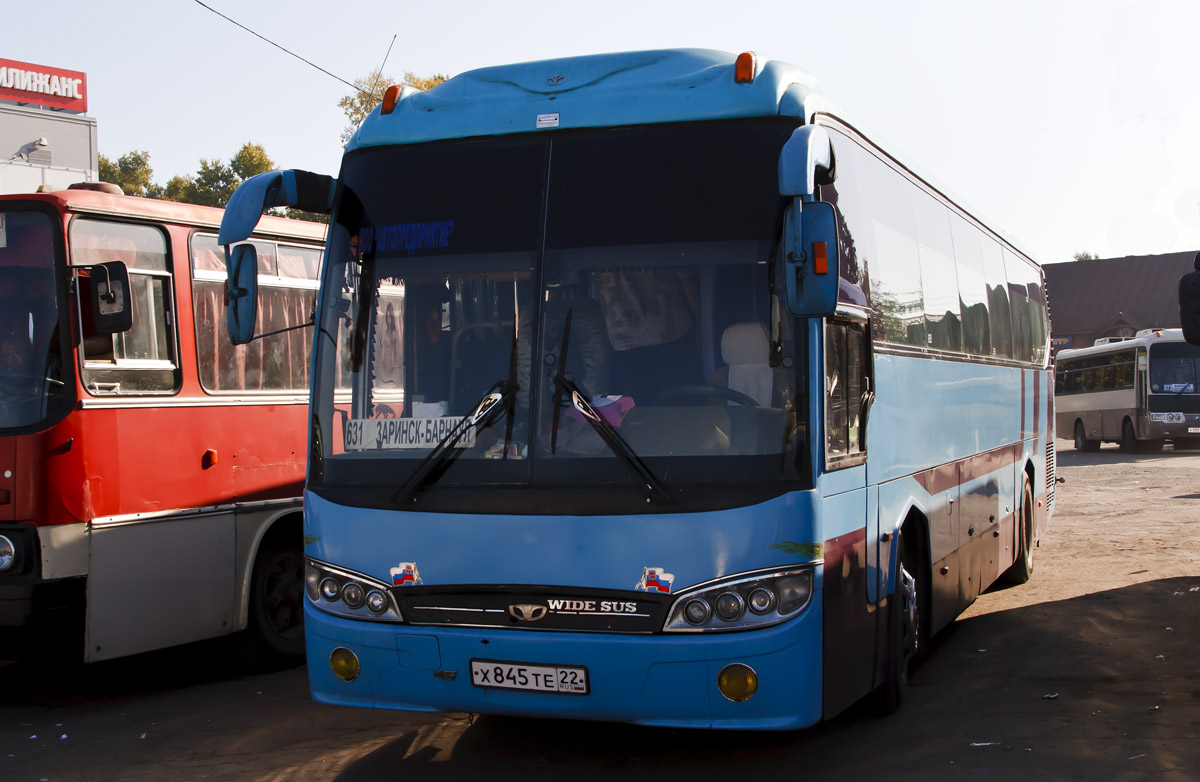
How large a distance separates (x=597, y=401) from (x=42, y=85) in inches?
2339

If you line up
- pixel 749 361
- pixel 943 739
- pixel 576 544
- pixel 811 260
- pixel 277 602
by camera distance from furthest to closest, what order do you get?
1. pixel 277 602
2. pixel 943 739
3. pixel 749 361
4. pixel 576 544
5. pixel 811 260

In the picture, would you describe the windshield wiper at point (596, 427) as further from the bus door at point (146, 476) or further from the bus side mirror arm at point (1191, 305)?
the bus side mirror arm at point (1191, 305)

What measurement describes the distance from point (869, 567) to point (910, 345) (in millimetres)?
1682

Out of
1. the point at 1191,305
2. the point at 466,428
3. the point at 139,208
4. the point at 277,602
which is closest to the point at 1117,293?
the point at 1191,305

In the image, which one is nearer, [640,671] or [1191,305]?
[640,671]

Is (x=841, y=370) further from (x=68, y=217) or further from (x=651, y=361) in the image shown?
(x=68, y=217)

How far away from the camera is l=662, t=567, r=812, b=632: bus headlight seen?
536 centimetres

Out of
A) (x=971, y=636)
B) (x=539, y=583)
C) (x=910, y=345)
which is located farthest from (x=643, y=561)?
(x=971, y=636)

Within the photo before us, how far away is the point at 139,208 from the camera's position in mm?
8094

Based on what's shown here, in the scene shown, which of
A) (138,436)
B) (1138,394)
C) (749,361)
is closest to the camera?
(749,361)

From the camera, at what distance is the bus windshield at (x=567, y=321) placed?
5531 mm

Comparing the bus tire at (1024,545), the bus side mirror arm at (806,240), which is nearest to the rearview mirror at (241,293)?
the bus side mirror arm at (806,240)

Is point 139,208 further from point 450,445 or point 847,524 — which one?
point 847,524

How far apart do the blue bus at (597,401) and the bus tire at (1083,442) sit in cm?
3492
